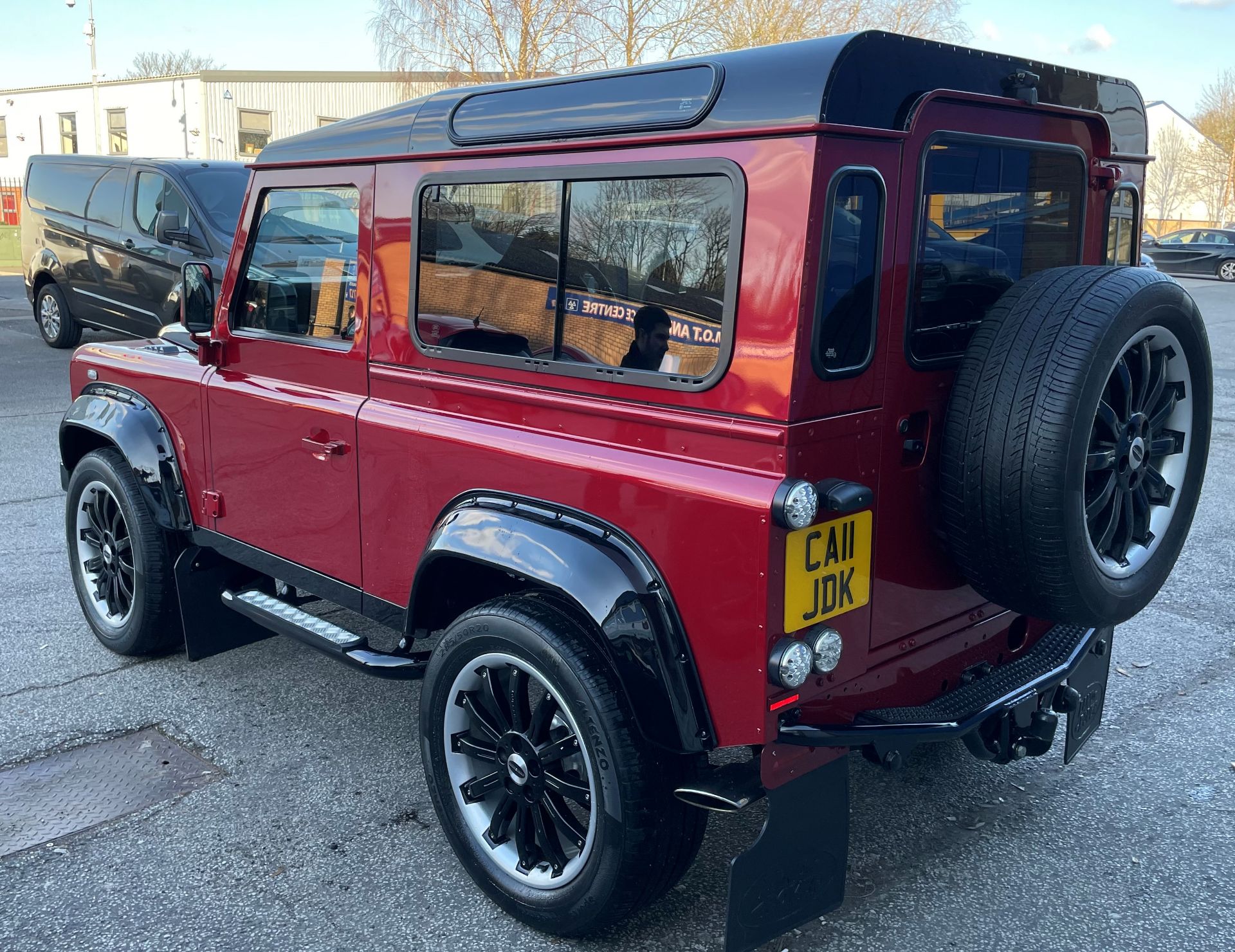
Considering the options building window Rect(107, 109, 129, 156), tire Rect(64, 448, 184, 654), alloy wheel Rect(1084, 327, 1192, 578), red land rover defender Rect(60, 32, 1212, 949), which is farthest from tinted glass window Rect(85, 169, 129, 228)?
building window Rect(107, 109, 129, 156)

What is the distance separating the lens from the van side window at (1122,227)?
326 centimetres

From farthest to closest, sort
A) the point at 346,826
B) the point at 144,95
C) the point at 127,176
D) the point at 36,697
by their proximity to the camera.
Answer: the point at 144,95
the point at 127,176
the point at 36,697
the point at 346,826

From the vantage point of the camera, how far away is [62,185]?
11672 millimetres

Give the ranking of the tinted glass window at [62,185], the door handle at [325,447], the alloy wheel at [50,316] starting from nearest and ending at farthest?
the door handle at [325,447] → the tinted glass window at [62,185] → the alloy wheel at [50,316]

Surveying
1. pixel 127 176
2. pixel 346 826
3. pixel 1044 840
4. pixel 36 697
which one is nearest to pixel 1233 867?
pixel 1044 840

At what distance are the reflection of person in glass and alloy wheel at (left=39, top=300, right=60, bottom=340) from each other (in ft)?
38.9

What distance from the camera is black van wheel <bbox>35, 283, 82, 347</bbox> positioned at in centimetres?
1245

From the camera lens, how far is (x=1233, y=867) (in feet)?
10.1

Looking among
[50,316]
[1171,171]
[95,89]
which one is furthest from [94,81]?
[1171,171]

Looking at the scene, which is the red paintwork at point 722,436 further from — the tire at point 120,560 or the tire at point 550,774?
the tire at point 120,560

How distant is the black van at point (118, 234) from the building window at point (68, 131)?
98.8 feet

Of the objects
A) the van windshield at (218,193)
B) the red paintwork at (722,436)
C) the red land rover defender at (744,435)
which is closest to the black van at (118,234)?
the van windshield at (218,193)

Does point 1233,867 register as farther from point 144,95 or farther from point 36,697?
point 144,95

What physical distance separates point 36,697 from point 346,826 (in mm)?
1627
